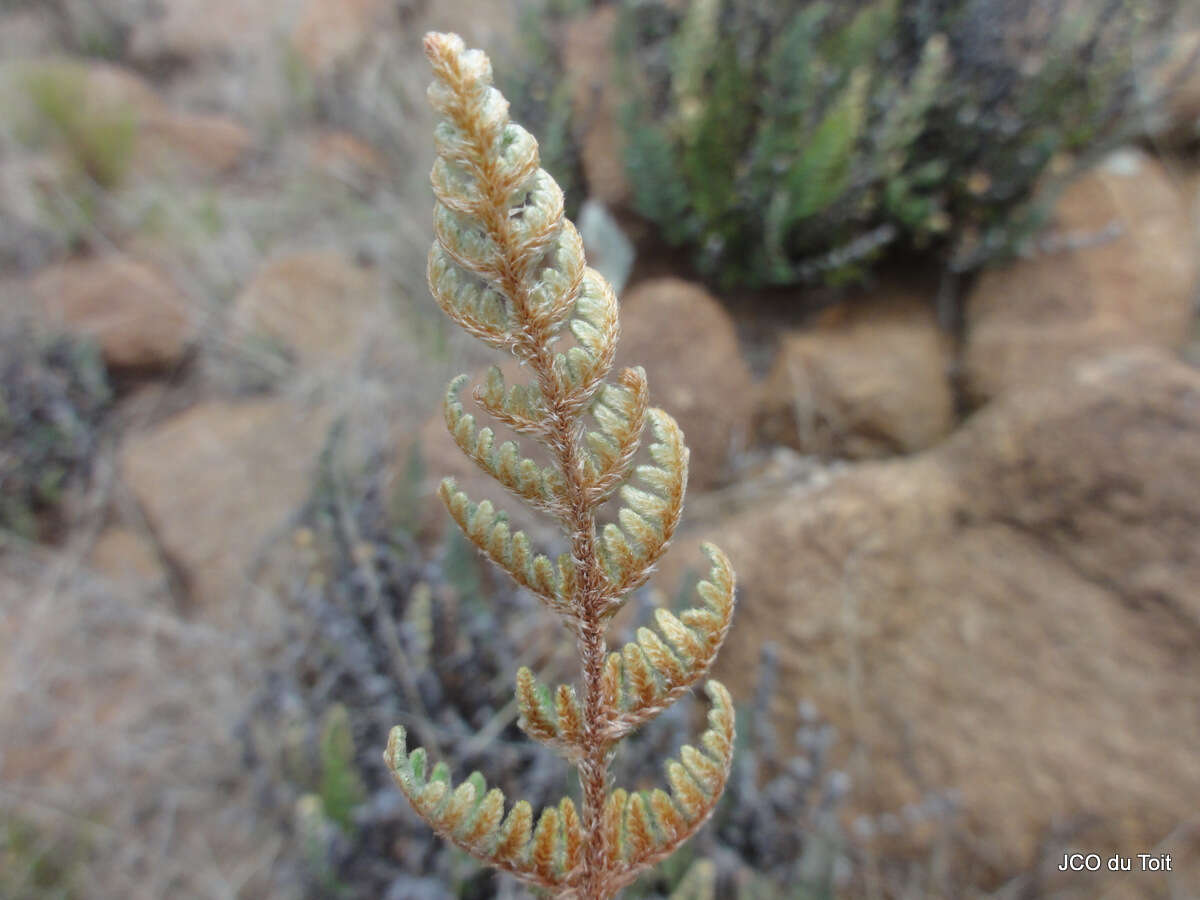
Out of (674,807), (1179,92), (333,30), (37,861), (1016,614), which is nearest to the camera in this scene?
(674,807)

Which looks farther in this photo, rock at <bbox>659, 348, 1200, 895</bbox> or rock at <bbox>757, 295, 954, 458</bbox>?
rock at <bbox>757, 295, 954, 458</bbox>

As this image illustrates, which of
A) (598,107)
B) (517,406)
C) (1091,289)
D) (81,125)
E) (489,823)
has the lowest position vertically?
(1091,289)

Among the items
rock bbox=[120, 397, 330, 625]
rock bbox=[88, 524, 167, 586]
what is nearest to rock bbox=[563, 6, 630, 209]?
rock bbox=[120, 397, 330, 625]

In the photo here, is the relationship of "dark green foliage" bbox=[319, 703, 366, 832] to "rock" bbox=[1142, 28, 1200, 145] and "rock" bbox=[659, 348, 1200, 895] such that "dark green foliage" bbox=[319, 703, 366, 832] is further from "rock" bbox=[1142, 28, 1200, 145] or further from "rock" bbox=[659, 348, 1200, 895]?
"rock" bbox=[1142, 28, 1200, 145]

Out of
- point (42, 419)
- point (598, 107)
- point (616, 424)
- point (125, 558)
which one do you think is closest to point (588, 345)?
point (616, 424)

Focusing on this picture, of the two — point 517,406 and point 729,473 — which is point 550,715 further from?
point 729,473

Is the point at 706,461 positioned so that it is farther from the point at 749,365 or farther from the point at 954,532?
the point at 954,532
